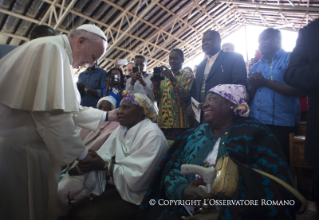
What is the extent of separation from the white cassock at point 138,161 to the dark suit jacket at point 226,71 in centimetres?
112

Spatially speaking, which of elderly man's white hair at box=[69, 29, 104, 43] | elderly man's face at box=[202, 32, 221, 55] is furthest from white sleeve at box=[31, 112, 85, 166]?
elderly man's face at box=[202, 32, 221, 55]

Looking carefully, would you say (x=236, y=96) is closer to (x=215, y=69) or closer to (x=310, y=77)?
(x=310, y=77)

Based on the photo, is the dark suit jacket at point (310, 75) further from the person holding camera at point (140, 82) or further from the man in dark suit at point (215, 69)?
the person holding camera at point (140, 82)

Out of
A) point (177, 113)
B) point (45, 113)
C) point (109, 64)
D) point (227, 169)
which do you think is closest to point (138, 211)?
point (227, 169)

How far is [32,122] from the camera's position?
6.32ft

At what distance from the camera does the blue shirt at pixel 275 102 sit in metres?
2.43

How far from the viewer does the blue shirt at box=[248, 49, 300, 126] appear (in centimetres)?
243

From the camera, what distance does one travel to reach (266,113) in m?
2.49

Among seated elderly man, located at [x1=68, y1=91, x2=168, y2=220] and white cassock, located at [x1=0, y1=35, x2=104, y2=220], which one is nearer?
white cassock, located at [x1=0, y1=35, x2=104, y2=220]

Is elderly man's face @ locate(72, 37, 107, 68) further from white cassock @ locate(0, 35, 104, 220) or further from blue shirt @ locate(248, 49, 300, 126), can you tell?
blue shirt @ locate(248, 49, 300, 126)

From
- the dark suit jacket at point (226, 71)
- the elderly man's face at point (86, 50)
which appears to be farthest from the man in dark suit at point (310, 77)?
the elderly man's face at point (86, 50)

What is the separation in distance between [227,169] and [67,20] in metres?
10.2

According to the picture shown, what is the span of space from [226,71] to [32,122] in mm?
2390

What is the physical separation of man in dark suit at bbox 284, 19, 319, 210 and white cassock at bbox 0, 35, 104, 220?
1.98 meters
